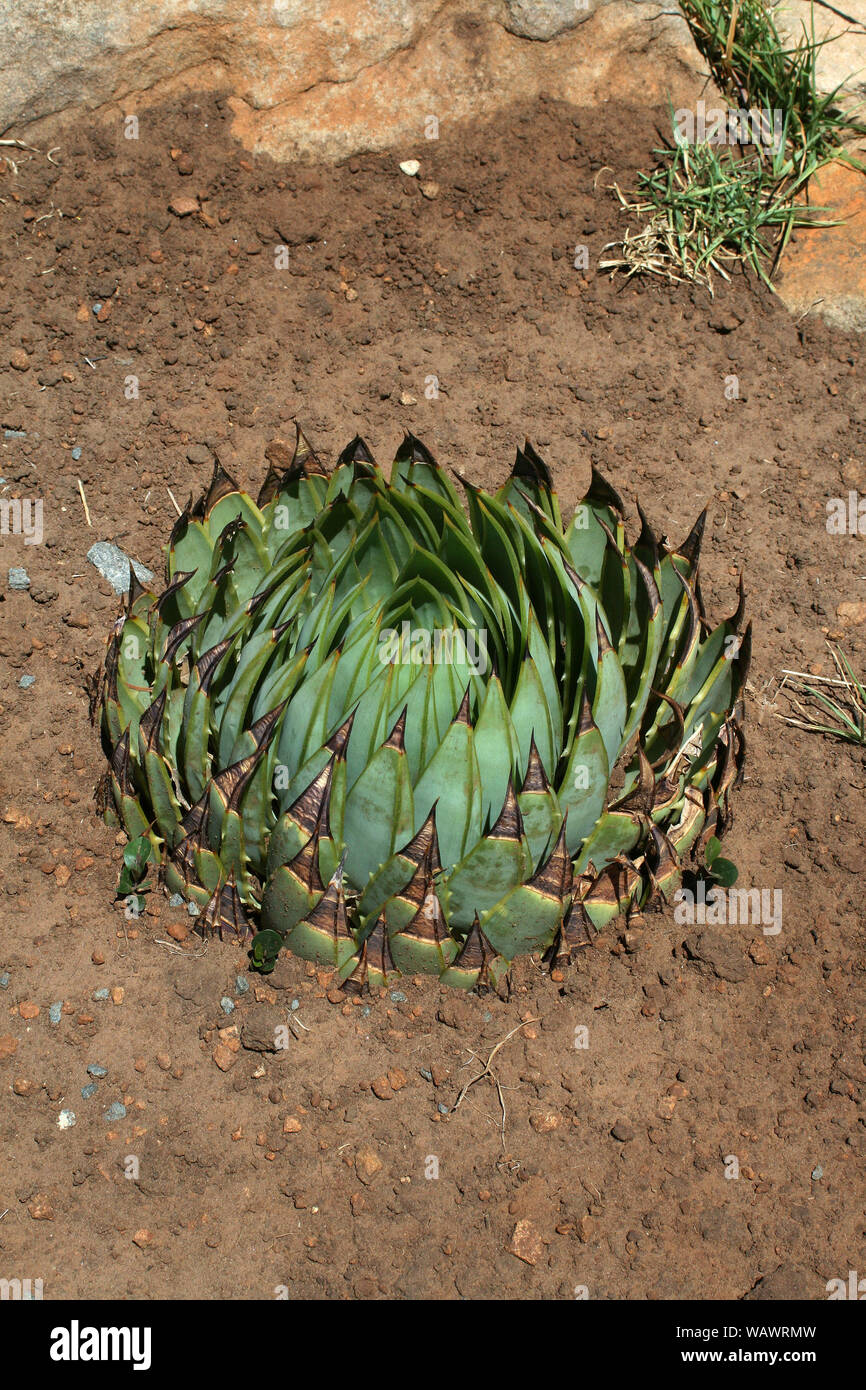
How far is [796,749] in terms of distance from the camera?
3824 millimetres

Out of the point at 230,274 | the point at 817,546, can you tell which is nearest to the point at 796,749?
the point at 817,546

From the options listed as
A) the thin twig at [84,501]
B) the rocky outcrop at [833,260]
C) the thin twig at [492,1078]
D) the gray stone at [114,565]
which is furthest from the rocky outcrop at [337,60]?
the thin twig at [492,1078]

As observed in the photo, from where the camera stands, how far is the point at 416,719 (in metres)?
2.81

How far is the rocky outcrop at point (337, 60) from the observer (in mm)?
4773

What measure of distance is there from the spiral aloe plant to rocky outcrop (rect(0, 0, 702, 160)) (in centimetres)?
226

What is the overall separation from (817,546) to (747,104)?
214 cm

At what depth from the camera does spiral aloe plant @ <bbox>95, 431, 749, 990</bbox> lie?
2818 millimetres

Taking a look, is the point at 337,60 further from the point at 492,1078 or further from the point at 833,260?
the point at 492,1078

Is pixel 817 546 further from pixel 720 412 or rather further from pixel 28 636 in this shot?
pixel 28 636

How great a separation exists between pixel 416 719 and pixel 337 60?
3395 millimetres

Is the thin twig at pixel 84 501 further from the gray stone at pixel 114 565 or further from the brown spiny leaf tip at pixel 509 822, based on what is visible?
the brown spiny leaf tip at pixel 509 822

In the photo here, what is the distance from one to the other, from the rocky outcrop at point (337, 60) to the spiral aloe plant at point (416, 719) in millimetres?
2261

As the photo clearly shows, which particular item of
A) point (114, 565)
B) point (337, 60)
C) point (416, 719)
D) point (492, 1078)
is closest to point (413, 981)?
point (492, 1078)

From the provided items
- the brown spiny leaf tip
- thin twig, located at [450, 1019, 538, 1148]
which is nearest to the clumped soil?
thin twig, located at [450, 1019, 538, 1148]
